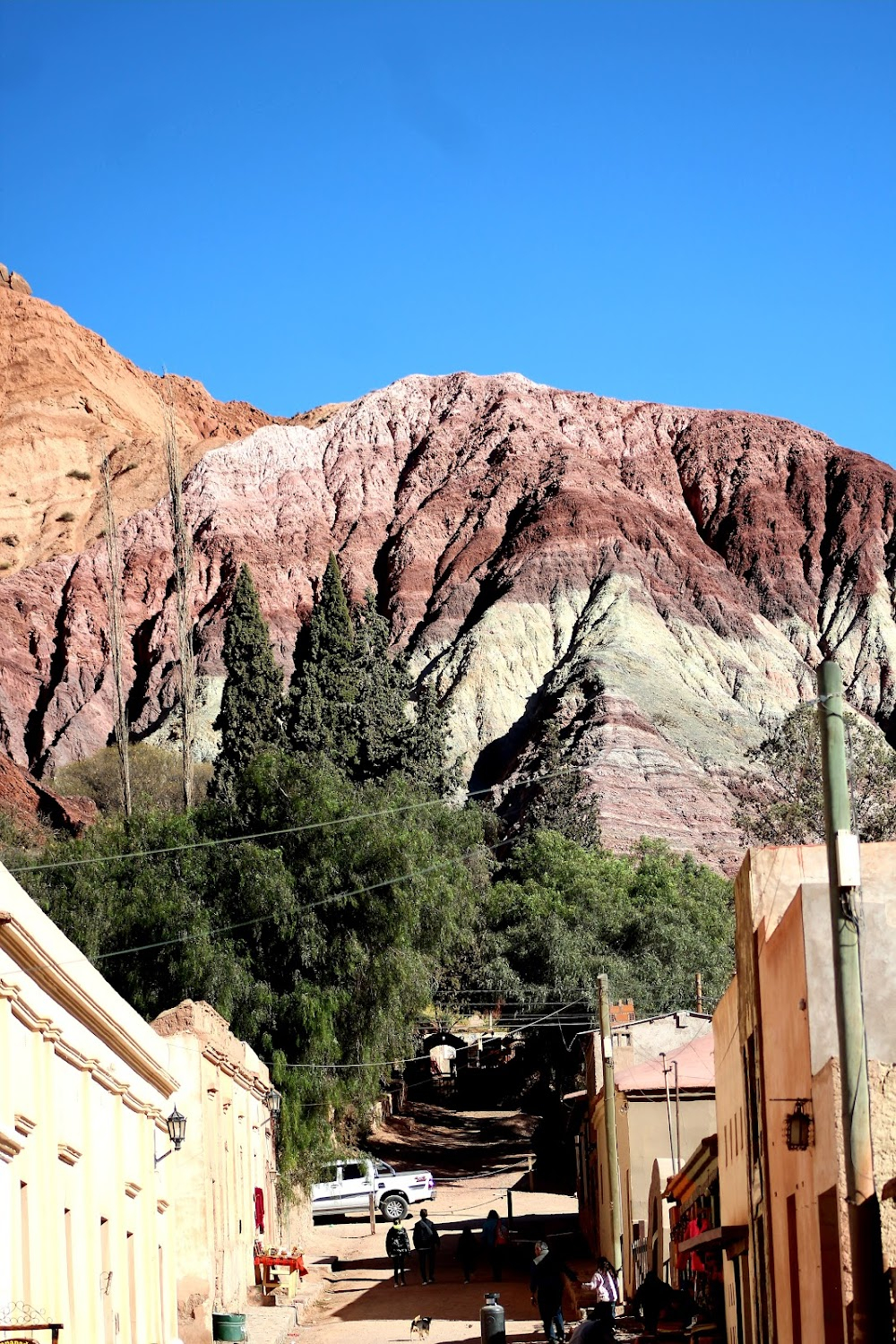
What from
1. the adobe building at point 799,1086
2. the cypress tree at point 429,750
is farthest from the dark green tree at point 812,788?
the adobe building at point 799,1086

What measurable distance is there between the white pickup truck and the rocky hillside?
5884 centimetres

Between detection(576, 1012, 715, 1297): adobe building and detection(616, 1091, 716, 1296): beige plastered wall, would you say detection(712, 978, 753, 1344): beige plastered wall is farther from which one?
detection(616, 1091, 716, 1296): beige plastered wall

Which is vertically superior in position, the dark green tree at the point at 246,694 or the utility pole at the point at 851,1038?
the dark green tree at the point at 246,694

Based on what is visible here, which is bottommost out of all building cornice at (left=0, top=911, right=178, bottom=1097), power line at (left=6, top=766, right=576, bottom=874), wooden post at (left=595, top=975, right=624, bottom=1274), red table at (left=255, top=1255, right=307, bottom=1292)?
red table at (left=255, top=1255, right=307, bottom=1292)

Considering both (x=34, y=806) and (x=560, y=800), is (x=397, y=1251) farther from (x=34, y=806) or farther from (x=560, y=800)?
(x=560, y=800)

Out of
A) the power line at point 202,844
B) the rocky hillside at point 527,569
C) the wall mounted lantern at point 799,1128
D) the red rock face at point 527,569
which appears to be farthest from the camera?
the red rock face at point 527,569

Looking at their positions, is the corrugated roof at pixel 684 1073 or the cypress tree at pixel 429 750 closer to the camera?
the corrugated roof at pixel 684 1073

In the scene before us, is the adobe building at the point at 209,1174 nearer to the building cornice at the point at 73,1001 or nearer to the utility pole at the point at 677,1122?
the building cornice at the point at 73,1001

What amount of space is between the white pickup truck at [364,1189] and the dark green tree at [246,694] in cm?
3276

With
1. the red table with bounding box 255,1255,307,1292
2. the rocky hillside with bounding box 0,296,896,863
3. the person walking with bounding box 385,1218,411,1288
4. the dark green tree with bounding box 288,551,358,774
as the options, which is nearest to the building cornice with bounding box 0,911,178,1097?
the red table with bounding box 255,1255,307,1292

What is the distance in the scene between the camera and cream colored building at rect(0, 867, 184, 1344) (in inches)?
627

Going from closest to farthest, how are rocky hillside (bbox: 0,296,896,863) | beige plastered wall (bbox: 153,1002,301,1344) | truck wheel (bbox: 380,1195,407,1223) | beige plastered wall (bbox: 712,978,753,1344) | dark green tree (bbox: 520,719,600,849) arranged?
beige plastered wall (bbox: 712,978,753,1344)
beige plastered wall (bbox: 153,1002,301,1344)
truck wheel (bbox: 380,1195,407,1223)
dark green tree (bbox: 520,719,600,849)
rocky hillside (bbox: 0,296,896,863)

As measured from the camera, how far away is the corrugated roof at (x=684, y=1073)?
3238 cm

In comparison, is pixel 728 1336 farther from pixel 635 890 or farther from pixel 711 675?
pixel 711 675
